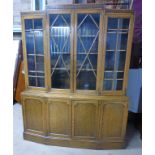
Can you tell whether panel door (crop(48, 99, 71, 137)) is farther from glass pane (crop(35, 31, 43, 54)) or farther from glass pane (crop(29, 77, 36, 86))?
glass pane (crop(35, 31, 43, 54))

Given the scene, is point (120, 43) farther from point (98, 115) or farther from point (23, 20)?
point (23, 20)

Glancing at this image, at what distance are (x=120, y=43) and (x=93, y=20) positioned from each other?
1.42ft

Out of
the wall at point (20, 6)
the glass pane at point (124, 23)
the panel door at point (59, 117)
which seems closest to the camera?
the glass pane at point (124, 23)

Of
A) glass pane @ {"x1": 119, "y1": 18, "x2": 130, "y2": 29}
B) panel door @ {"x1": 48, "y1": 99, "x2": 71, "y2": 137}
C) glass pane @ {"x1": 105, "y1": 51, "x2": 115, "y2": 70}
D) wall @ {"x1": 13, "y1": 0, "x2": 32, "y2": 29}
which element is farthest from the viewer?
wall @ {"x1": 13, "y1": 0, "x2": 32, "y2": 29}

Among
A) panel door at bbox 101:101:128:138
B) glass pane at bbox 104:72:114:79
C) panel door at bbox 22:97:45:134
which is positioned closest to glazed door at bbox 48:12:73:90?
panel door at bbox 22:97:45:134

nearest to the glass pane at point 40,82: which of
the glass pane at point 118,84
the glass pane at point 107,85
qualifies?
the glass pane at point 107,85

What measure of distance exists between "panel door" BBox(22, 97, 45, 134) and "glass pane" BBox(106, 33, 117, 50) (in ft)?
3.70

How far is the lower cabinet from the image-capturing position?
2182 millimetres

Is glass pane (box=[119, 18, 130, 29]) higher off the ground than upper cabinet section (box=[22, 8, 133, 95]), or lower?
higher

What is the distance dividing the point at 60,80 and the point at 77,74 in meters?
0.25

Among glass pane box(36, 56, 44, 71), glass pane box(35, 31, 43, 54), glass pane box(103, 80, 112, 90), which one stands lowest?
glass pane box(103, 80, 112, 90)

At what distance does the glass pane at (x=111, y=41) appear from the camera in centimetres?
204

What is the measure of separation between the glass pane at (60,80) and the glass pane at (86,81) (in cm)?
16

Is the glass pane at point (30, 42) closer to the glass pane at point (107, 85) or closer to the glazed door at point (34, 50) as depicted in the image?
the glazed door at point (34, 50)
